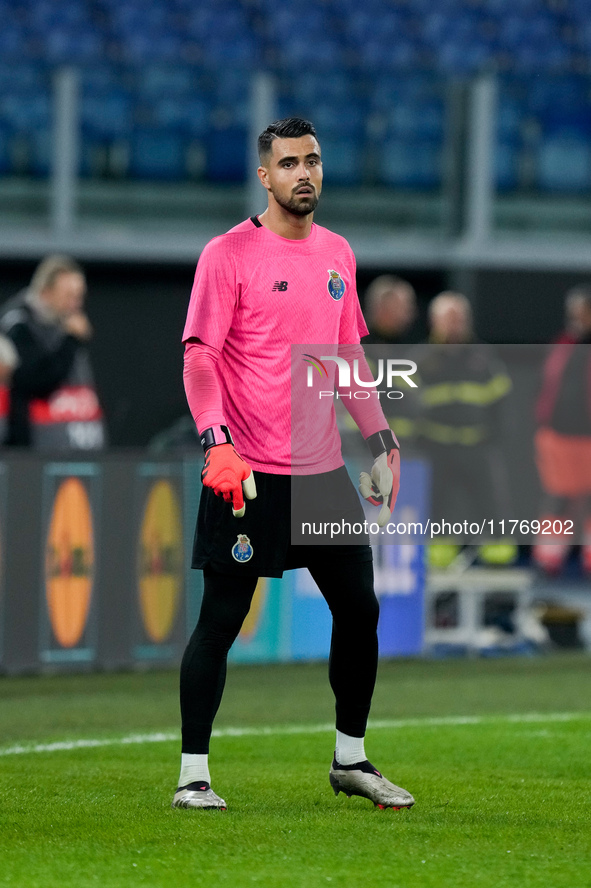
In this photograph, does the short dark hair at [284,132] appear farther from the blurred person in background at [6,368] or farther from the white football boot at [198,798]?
the blurred person in background at [6,368]

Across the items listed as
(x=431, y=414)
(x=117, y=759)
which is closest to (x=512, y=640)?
(x=431, y=414)

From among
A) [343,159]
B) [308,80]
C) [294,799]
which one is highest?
[308,80]

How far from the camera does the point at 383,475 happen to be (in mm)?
4473

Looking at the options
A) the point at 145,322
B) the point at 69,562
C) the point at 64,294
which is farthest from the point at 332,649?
the point at 145,322

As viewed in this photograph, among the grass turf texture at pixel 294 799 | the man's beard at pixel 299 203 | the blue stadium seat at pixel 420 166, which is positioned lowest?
the grass turf texture at pixel 294 799

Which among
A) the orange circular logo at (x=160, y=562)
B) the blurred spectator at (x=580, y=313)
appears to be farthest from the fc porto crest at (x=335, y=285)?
the blurred spectator at (x=580, y=313)

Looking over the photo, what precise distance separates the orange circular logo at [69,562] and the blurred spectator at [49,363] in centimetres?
57

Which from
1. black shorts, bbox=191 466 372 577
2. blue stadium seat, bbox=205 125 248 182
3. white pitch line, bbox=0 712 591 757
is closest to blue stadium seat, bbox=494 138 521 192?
Result: blue stadium seat, bbox=205 125 248 182

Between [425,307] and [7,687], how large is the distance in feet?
25.2

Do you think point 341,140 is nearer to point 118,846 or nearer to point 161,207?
point 161,207

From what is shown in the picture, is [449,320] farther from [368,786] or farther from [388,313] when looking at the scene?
[368,786]

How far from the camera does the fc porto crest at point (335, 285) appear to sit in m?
4.32

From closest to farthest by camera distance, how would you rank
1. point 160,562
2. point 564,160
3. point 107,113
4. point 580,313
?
point 160,562
point 580,313
point 107,113
point 564,160

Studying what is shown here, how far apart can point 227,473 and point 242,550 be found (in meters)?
0.28
